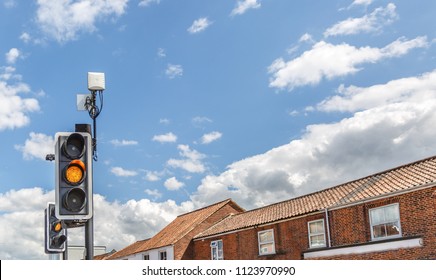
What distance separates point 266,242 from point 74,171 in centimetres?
2891

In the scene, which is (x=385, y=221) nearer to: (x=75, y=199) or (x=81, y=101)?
(x=81, y=101)

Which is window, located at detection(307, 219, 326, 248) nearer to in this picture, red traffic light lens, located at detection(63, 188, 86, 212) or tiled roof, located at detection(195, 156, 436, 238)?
tiled roof, located at detection(195, 156, 436, 238)

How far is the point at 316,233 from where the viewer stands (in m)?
30.0

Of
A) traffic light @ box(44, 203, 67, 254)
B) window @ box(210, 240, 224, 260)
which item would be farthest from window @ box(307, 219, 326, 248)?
traffic light @ box(44, 203, 67, 254)

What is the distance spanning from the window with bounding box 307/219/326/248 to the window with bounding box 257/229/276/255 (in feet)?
11.8

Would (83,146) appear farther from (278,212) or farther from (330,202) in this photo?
(278,212)

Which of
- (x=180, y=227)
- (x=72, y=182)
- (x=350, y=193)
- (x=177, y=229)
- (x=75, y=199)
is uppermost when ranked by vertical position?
(x=180, y=227)

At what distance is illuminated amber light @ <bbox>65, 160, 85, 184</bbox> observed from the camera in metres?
6.12

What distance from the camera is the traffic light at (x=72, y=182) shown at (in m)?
6.10

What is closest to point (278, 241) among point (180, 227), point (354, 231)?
point (354, 231)
